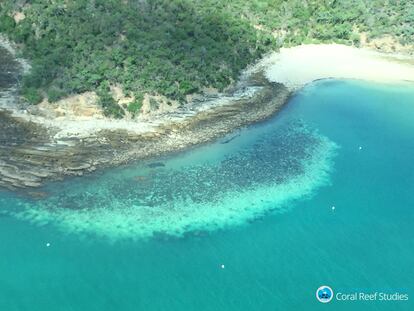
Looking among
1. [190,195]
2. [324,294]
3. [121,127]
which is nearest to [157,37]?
[121,127]

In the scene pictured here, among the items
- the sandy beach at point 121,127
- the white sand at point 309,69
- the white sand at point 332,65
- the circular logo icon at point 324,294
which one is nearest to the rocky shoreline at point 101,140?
the sandy beach at point 121,127

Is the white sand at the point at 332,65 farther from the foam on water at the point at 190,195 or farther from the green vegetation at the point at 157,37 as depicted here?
the foam on water at the point at 190,195

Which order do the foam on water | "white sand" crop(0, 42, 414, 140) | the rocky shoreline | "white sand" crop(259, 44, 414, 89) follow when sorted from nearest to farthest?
1. the foam on water
2. the rocky shoreline
3. "white sand" crop(0, 42, 414, 140)
4. "white sand" crop(259, 44, 414, 89)

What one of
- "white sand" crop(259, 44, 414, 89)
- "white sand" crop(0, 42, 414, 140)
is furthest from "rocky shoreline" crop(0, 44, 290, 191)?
"white sand" crop(259, 44, 414, 89)

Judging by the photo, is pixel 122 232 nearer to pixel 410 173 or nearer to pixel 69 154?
pixel 69 154

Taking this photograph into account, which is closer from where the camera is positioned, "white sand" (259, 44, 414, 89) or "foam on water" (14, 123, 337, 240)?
"foam on water" (14, 123, 337, 240)

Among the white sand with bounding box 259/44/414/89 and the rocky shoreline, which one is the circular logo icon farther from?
the white sand with bounding box 259/44/414/89
